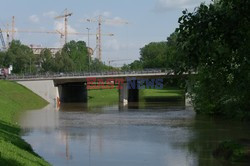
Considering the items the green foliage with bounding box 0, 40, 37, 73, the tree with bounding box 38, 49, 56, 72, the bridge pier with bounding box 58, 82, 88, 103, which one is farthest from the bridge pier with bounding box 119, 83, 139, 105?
the green foliage with bounding box 0, 40, 37, 73

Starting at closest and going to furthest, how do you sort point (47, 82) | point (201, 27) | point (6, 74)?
1. point (201, 27)
2. point (47, 82)
3. point (6, 74)

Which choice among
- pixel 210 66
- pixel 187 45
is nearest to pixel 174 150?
pixel 210 66

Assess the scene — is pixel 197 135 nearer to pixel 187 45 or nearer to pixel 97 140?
pixel 97 140

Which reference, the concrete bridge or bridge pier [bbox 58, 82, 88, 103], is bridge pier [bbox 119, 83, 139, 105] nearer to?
the concrete bridge

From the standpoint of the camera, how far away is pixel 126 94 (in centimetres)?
10500

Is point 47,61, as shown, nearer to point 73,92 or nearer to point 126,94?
point 73,92

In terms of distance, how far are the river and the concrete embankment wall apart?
144 feet

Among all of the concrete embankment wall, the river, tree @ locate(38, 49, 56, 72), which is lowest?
the river

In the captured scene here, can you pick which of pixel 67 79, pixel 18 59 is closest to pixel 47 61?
pixel 18 59

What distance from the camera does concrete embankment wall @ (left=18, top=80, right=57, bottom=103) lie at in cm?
9775

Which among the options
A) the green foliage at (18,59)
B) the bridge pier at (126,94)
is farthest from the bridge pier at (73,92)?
the green foliage at (18,59)

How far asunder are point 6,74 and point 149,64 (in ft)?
200

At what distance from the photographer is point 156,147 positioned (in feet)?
108

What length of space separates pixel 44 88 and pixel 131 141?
65.4 m
